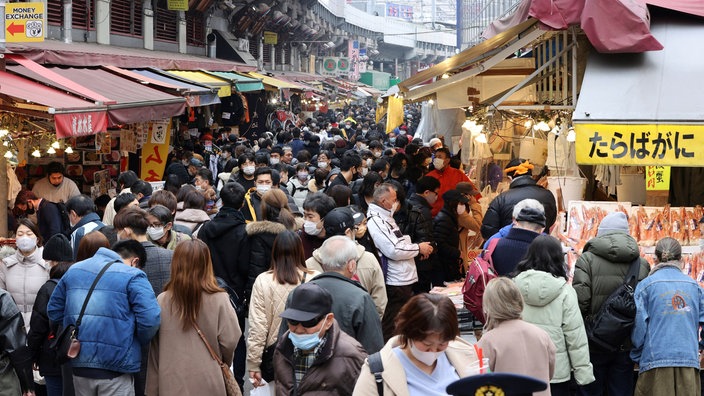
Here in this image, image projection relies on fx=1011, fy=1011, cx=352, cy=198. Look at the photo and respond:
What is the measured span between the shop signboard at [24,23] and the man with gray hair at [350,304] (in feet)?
24.8

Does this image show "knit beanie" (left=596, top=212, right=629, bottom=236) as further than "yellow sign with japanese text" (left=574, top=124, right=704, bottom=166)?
No

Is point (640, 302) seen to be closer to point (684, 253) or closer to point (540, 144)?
point (684, 253)

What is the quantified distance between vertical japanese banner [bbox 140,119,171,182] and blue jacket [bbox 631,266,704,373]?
11.1 metres

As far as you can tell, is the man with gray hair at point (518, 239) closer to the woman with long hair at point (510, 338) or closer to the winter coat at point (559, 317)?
the winter coat at point (559, 317)

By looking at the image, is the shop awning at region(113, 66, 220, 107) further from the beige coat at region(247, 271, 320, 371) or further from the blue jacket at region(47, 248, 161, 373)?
the blue jacket at region(47, 248, 161, 373)

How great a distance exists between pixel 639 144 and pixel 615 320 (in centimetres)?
226

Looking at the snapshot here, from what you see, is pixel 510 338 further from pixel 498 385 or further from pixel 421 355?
pixel 498 385

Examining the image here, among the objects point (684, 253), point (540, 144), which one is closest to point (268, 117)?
point (540, 144)

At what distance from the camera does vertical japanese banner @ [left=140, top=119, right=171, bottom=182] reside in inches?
669

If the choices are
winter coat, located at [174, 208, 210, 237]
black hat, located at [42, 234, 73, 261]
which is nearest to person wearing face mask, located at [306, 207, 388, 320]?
black hat, located at [42, 234, 73, 261]

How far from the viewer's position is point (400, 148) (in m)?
21.4

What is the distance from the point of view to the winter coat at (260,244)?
8484 mm

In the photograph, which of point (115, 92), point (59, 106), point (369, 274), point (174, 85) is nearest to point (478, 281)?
point (369, 274)

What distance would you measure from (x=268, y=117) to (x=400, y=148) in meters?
14.1
